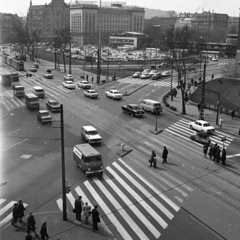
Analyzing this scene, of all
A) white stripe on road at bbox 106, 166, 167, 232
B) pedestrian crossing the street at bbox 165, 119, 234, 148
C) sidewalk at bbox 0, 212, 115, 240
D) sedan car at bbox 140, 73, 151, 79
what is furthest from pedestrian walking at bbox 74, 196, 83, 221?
sedan car at bbox 140, 73, 151, 79

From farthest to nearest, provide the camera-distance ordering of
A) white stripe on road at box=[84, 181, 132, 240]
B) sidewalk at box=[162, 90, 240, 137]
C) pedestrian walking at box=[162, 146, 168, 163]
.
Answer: sidewalk at box=[162, 90, 240, 137] < pedestrian walking at box=[162, 146, 168, 163] < white stripe on road at box=[84, 181, 132, 240]

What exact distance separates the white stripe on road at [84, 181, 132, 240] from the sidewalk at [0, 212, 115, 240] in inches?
26.0

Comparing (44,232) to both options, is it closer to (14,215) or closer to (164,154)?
(14,215)

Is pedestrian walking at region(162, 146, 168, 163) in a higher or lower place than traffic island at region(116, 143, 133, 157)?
higher

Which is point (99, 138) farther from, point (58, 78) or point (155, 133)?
point (58, 78)

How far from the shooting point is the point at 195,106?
49.0m

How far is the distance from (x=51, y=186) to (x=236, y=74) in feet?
201

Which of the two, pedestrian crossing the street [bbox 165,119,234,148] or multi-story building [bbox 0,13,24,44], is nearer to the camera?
multi-story building [bbox 0,13,24,44]

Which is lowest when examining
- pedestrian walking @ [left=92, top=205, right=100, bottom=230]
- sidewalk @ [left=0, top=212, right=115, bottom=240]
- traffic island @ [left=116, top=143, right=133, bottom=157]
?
traffic island @ [left=116, top=143, right=133, bottom=157]

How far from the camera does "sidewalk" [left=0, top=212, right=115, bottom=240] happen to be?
618 inches

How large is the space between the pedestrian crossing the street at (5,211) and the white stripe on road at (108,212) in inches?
155

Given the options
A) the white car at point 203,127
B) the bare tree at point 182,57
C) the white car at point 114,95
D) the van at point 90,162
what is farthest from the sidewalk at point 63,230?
the white car at point 114,95

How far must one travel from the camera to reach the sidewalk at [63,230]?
1570cm

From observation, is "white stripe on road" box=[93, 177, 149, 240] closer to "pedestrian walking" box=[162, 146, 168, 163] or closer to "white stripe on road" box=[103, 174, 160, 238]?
"white stripe on road" box=[103, 174, 160, 238]
